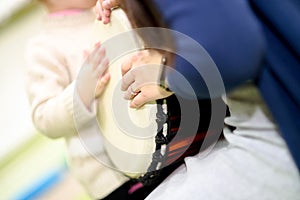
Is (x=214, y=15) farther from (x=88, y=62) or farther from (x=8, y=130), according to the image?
(x=8, y=130)

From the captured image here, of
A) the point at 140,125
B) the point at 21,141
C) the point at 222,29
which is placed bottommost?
the point at 21,141

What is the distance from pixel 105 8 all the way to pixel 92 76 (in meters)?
0.12

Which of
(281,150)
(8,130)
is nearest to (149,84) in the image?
(281,150)

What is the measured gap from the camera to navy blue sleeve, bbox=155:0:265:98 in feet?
1.21

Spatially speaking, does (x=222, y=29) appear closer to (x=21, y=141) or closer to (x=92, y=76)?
(x=92, y=76)

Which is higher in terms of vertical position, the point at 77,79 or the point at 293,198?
the point at 77,79

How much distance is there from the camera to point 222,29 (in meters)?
0.37

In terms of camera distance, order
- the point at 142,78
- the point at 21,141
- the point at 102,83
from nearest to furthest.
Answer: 1. the point at 142,78
2. the point at 102,83
3. the point at 21,141

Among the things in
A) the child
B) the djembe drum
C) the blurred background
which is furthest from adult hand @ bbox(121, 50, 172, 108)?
the blurred background

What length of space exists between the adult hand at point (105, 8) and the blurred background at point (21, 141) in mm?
620

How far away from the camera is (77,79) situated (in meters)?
0.72

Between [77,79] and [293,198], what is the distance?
1.29 feet

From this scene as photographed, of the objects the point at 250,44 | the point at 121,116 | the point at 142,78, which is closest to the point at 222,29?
the point at 250,44

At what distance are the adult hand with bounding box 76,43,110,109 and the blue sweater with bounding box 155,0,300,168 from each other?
289mm
